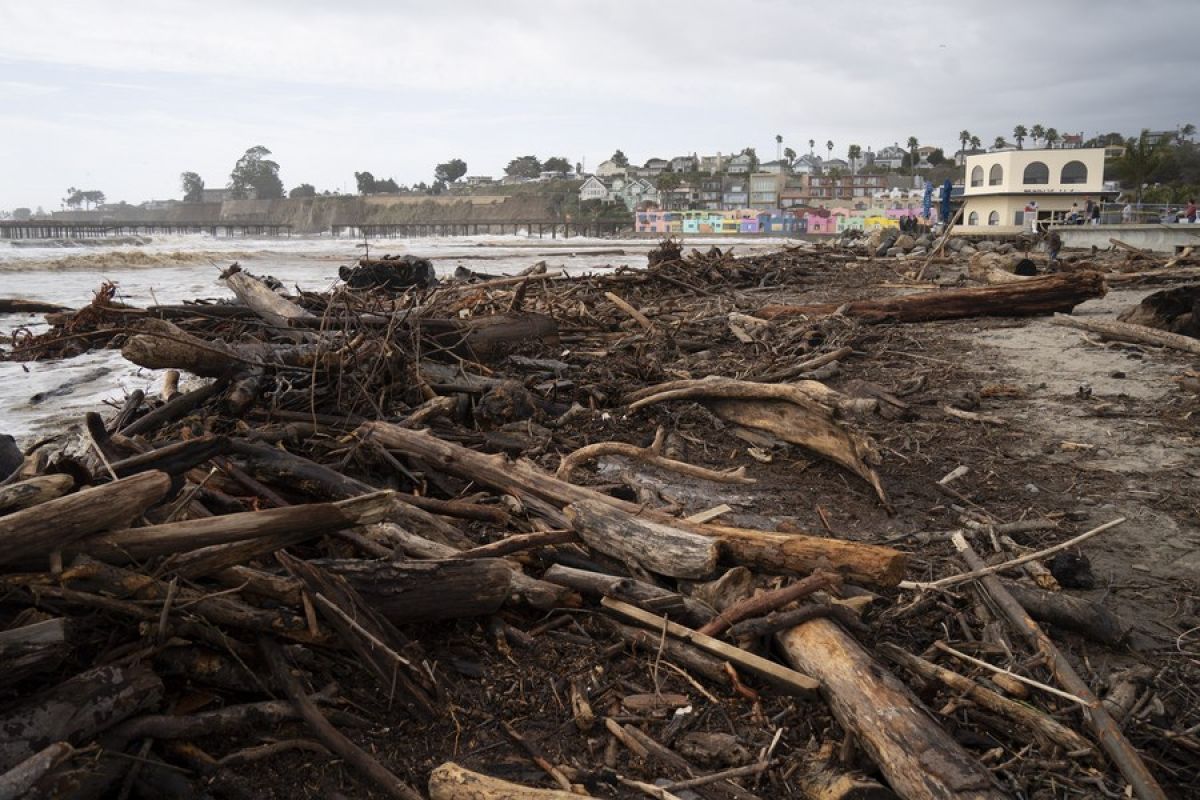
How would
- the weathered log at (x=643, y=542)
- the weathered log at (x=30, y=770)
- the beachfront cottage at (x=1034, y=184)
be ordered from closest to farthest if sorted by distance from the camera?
1. the weathered log at (x=30, y=770)
2. the weathered log at (x=643, y=542)
3. the beachfront cottage at (x=1034, y=184)

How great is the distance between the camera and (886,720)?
2.87 m

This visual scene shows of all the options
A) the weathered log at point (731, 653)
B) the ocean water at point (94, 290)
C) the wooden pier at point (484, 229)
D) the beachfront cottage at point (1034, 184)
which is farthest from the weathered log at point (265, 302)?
the wooden pier at point (484, 229)

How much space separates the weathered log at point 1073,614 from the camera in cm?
372

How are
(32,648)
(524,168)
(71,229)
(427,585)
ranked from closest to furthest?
(32,648)
(427,585)
(71,229)
(524,168)

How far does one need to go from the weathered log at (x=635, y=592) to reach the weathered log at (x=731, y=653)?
56mm

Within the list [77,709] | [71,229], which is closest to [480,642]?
[77,709]

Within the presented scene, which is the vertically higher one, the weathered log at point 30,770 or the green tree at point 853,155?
the green tree at point 853,155

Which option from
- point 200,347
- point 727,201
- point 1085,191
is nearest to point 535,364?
point 200,347

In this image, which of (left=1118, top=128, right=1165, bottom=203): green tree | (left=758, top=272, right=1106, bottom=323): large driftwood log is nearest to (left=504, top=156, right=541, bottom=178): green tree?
(left=1118, top=128, right=1165, bottom=203): green tree

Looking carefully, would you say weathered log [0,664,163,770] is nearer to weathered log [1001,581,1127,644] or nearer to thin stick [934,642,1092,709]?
thin stick [934,642,1092,709]

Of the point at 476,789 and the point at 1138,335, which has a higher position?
the point at 1138,335

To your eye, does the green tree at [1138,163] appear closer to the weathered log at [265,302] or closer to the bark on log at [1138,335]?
the bark on log at [1138,335]

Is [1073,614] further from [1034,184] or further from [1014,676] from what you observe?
[1034,184]

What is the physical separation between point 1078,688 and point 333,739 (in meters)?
2.81
